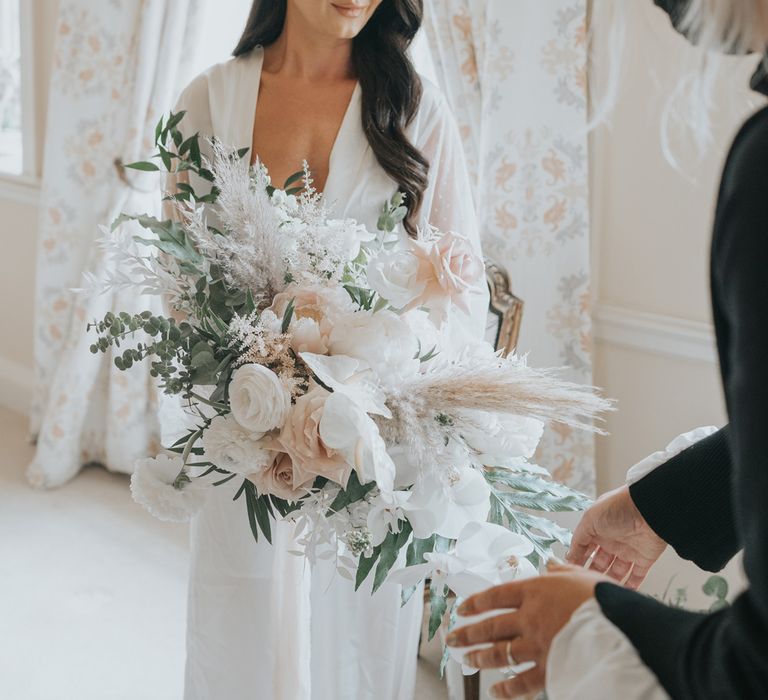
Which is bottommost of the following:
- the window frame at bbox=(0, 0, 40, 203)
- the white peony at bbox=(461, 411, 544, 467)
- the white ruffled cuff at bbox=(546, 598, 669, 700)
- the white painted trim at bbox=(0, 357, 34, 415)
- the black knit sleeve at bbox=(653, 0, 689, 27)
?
the white painted trim at bbox=(0, 357, 34, 415)

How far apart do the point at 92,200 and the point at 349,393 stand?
2.66m

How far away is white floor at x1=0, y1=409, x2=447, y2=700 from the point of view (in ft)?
8.11

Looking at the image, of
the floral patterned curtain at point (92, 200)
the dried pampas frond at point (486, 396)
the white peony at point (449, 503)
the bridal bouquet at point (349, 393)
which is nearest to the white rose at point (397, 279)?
the bridal bouquet at point (349, 393)

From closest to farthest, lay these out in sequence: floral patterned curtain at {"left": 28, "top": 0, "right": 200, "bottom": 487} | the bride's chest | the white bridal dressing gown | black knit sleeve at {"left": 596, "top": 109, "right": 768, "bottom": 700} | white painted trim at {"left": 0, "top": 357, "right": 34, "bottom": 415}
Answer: black knit sleeve at {"left": 596, "top": 109, "right": 768, "bottom": 700}
the white bridal dressing gown
the bride's chest
floral patterned curtain at {"left": 28, "top": 0, "right": 200, "bottom": 487}
white painted trim at {"left": 0, "top": 357, "right": 34, "bottom": 415}

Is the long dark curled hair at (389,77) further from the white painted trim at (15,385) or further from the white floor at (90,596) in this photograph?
the white painted trim at (15,385)

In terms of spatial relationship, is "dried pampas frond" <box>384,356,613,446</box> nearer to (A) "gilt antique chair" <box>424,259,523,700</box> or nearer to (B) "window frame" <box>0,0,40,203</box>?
(A) "gilt antique chair" <box>424,259,523,700</box>

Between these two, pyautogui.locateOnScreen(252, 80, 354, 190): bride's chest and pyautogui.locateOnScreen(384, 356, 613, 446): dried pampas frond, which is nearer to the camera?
pyautogui.locateOnScreen(384, 356, 613, 446): dried pampas frond

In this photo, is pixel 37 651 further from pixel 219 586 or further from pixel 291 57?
pixel 291 57

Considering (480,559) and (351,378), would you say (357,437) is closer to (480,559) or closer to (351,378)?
(351,378)

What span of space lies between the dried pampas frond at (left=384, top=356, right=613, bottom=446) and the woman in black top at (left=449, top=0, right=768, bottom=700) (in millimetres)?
253

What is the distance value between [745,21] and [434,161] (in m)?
1.04

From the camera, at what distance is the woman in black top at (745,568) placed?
65 centimetres

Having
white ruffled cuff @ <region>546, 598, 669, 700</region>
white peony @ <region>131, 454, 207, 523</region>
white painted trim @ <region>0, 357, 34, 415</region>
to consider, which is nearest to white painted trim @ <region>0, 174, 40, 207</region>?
white painted trim @ <region>0, 357, 34, 415</region>

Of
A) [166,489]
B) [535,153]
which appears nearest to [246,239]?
[166,489]
